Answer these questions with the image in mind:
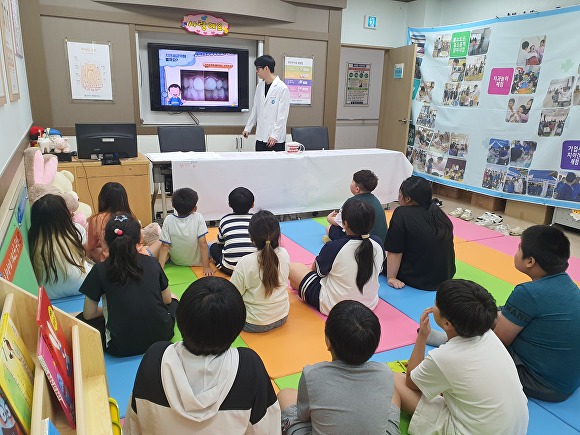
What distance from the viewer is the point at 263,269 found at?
85.3 inches

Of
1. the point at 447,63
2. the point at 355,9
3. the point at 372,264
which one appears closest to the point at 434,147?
the point at 447,63

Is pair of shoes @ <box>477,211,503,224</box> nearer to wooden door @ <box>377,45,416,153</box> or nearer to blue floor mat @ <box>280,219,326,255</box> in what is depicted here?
blue floor mat @ <box>280,219,326,255</box>

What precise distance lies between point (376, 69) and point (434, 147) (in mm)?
2207

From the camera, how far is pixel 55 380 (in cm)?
107

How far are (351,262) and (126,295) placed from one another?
1.15 metres

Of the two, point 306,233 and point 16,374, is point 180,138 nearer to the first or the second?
point 306,233

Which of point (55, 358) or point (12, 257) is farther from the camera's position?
point (12, 257)

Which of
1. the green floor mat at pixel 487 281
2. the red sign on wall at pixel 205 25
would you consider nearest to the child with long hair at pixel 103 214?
the green floor mat at pixel 487 281

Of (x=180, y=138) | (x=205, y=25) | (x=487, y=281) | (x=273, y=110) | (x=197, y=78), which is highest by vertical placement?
(x=205, y=25)

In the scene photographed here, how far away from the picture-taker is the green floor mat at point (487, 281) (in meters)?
2.97

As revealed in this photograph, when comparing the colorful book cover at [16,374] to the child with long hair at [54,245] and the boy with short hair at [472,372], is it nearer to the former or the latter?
the boy with short hair at [472,372]

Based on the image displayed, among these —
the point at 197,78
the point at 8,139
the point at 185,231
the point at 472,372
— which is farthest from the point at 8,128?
the point at 197,78

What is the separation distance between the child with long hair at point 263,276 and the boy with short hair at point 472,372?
0.92 metres

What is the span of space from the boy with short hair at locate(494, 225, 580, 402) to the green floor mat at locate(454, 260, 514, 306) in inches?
42.0
